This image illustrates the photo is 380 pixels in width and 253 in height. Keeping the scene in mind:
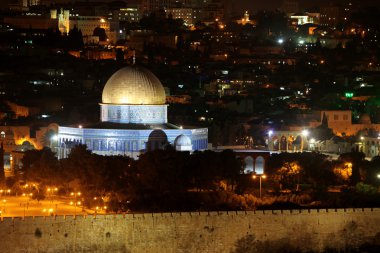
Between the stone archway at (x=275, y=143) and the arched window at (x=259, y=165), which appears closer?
the arched window at (x=259, y=165)

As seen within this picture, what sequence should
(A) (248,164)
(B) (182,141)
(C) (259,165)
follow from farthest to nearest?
(B) (182,141), (A) (248,164), (C) (259,165)

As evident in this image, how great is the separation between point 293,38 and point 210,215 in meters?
82.3

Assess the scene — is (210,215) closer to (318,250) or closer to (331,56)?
(318,250)

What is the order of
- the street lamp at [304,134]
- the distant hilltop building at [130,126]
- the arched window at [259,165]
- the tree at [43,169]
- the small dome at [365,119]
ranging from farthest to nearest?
the small dome at [365,119] → the street lamp at [304,134] → the distant hilltop building at [130,126] → the arched window at [259,165] → the tree at [43,169]

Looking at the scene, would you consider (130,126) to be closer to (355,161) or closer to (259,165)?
(259,165)

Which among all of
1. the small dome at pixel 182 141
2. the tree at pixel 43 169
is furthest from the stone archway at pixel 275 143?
the tree at pixel 43 169

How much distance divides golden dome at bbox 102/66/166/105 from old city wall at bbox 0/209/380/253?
16812mm

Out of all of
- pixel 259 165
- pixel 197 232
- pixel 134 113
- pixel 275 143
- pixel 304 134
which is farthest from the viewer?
pixel 304 134

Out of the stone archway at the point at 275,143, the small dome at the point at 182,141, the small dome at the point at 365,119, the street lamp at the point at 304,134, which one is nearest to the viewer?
the small dome at the point at 182,141

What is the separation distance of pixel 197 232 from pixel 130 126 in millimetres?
16425

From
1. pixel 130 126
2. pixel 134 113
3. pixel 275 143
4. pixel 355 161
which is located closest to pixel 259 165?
pixel 355 161

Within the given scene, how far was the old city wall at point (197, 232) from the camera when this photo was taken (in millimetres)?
52406

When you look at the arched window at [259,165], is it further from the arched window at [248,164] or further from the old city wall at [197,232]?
the old city wall at [197,232]

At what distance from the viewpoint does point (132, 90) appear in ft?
234
